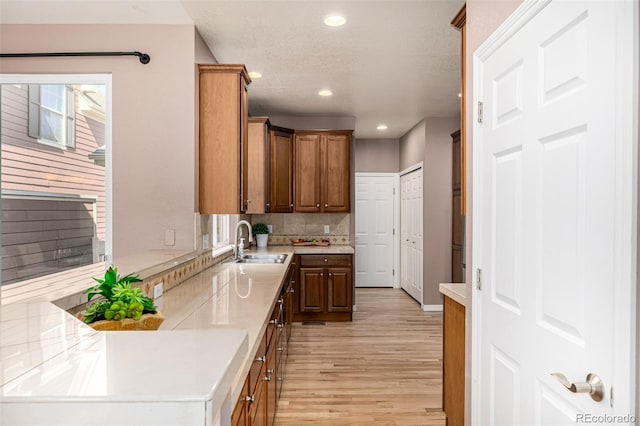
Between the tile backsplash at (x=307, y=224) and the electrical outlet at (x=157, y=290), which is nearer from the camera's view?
the electrical outlet at (x=157, y=290)

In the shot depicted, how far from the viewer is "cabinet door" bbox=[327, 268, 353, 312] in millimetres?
5188

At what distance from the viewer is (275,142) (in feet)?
17.6

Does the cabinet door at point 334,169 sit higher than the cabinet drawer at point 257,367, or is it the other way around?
the cabinet door at point 334,169

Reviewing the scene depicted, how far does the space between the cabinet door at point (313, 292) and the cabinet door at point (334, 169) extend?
36.6 inches

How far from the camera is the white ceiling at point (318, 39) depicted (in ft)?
8.79

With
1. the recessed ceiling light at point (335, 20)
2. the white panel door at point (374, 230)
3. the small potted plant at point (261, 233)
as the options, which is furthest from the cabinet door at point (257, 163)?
the white panel door at point (374, 230)

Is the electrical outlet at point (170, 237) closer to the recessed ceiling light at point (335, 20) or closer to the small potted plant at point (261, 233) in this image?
the recessed ceiling light at point (335, 20)

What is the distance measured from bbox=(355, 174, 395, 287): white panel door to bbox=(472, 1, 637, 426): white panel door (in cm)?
559

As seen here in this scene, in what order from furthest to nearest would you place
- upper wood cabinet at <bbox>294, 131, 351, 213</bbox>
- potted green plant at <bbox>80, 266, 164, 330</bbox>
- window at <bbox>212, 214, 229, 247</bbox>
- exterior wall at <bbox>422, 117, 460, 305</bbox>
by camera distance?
exterior wall at <bbox>422, 117, 460, 305</bbox>, upper wood cabinet at <bbox>294, 131, 351, 213</bbox>, window at <bbox>212, 214, 229, 247</bbox>, potted green plant at <bbox>80, 266, 164, 330</bbox>

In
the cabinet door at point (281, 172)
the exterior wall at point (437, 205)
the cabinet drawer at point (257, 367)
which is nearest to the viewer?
the cabinet drawer at point (257, 367)

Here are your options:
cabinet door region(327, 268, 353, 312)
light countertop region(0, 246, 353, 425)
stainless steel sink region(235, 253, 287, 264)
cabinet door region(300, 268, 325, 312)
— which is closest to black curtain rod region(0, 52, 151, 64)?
stainless steel sink region(235, 253, 287, 264)

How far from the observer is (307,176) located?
5.52m

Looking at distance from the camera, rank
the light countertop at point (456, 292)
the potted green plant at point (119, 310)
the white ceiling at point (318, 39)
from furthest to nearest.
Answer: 1. the white ceiling at point (318, 39)
2. the light countertop at point (456, 292)
3. the potted green plant at point (119, 310)

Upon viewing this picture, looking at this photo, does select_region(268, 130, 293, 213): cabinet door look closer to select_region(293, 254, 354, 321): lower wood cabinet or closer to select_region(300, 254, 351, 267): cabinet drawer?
select_region(300, 254, 351, 267): cabinet drawer
